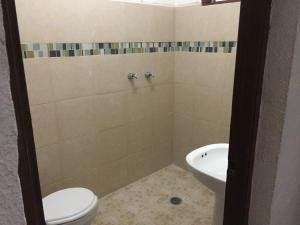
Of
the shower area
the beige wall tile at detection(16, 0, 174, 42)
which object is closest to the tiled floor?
the shower area

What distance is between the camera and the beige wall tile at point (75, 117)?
69.6 inches

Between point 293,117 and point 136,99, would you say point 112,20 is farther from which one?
point 293,117

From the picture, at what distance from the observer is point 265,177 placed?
74cm

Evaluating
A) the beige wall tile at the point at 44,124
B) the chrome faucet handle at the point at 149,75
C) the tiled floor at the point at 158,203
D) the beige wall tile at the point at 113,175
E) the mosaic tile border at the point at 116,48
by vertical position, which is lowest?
the tiled floor at the point at 158,203

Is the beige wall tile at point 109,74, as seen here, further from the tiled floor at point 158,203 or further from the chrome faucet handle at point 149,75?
the tiled floor at point 158,203

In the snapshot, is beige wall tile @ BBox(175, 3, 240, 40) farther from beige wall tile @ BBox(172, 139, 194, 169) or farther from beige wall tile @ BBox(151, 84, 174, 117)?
beige wall tile @ BBox(172, 139, 194, 169)

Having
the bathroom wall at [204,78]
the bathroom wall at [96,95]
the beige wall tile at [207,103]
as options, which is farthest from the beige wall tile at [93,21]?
the beige wall tile at [207,103]

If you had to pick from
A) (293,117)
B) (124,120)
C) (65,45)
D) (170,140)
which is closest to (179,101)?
(170,140)

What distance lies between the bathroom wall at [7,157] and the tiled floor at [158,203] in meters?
1.67

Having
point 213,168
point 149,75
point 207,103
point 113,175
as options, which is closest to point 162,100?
point 149,75

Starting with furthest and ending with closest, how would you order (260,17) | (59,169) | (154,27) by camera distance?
(154,27)
(59,169)
(260,17)

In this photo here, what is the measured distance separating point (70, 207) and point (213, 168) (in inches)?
36.1

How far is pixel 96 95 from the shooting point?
1.91 metres

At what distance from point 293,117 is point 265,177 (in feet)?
0.65
